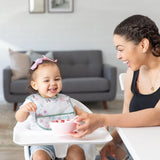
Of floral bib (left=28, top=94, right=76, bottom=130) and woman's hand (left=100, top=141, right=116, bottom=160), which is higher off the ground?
floral bib (left=28, top=94, right=76, bottom=130)

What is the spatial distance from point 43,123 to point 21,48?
4096 mm

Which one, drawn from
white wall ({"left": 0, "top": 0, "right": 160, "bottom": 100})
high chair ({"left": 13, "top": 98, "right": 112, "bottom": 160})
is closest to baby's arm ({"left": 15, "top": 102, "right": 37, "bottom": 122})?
high chair ({"left": 13, "top": 98, "right": 112, "bottom": 160})

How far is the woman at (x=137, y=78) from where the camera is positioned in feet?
4.21

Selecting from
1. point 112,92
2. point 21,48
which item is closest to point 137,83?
point 112,92

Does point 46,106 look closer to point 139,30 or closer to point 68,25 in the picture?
point 139,30

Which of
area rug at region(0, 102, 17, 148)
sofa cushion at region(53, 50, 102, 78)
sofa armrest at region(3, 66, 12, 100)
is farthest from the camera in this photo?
sofa cushion at region(53, 50, 102, 78)

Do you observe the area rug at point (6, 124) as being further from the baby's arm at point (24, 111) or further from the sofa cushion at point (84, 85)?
the baby's arm at point (24, 111)

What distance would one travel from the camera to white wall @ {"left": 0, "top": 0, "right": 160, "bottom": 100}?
5516 millimetres

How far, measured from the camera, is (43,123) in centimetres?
165

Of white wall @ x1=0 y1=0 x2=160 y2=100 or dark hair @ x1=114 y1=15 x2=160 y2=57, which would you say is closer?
dark hair @ x1=114 y1=15 x2=160 y2=57

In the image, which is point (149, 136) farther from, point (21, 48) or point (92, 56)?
point (21, 48)

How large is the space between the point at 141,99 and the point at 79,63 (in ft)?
12.5

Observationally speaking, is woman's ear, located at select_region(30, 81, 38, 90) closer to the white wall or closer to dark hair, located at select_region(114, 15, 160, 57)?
dark hair, located at select_region(114, 15, 160, 57)

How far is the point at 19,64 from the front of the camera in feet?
16.2
